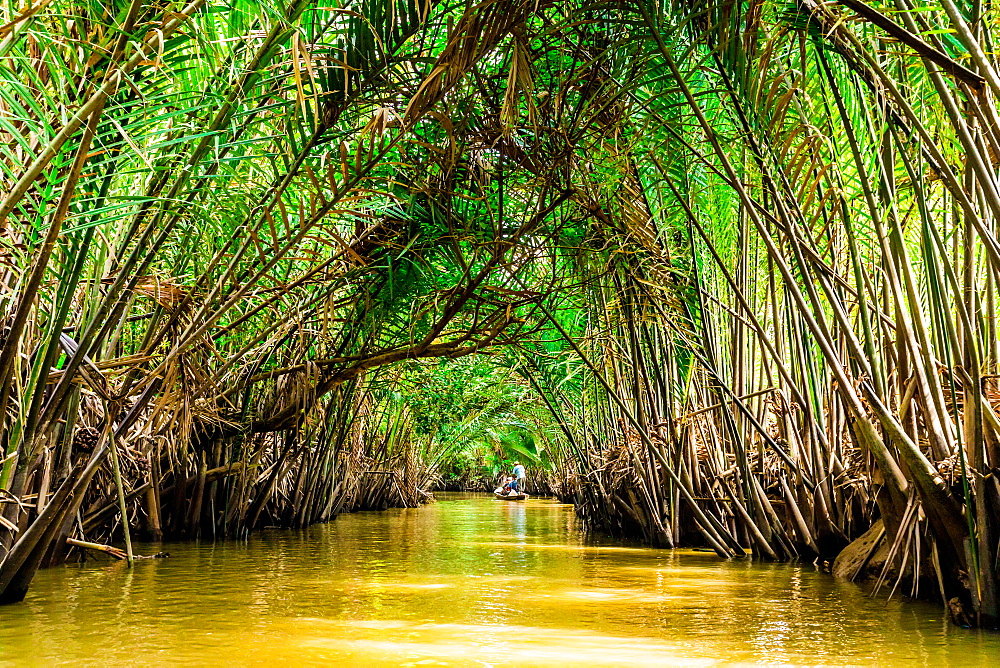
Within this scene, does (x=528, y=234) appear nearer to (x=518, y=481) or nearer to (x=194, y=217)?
(x=194, y=217)

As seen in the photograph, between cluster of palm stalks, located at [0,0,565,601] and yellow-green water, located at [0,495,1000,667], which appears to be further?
yellow-green water, located at [0,495,1000,667]

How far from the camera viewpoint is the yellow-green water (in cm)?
261

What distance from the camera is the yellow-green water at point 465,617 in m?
2.61

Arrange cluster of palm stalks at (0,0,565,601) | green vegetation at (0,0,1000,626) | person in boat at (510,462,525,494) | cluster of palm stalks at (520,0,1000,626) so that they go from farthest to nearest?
person in boat at (510,462,525,494), cluster of palm stalks at (520,0,1000,626), green vegetation at (0,0,1000,626), cluster of palm stalks at (0,0,565,601)

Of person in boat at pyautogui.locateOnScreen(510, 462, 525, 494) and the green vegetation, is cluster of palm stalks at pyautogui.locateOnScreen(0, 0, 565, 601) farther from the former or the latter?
person in boat at pyautogui.locateOnScreen(510, 462, 525, 494)

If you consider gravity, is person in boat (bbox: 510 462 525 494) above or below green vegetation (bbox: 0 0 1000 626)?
below

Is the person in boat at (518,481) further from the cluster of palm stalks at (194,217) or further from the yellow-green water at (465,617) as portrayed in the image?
the yellow-green water at (465,617)

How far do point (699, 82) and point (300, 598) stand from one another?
11.3 ft

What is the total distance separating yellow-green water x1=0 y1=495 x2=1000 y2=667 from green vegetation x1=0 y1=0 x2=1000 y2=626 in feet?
1.07

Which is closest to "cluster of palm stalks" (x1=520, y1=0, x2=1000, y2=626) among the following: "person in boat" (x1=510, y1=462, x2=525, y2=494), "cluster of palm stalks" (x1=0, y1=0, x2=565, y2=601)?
"cluster of palm stalks" (x1=0, y1=0, x2=565, y2=601)

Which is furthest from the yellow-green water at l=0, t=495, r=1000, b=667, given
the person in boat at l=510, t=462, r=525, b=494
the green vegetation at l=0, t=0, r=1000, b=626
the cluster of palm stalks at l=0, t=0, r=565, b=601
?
the person in boat at l=510, t=462, r=525, b=494

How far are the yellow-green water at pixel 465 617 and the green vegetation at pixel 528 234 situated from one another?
33cm

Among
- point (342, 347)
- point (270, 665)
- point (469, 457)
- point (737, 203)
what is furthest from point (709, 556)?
point (469, 457)

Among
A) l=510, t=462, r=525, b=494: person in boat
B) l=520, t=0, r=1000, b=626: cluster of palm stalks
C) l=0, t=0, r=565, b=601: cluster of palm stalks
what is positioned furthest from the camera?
l=510, t=462, r=525, b=494: person in boat
